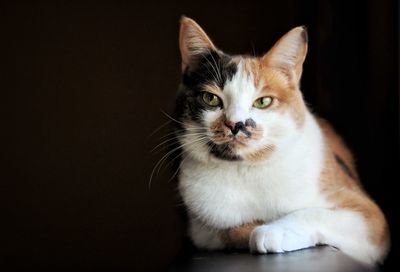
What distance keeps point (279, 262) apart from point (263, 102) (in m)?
0.39

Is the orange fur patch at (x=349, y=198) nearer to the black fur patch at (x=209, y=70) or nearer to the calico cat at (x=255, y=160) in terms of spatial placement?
the calico cat at (x=255, y=160)

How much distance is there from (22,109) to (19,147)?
0.15m

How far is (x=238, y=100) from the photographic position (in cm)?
121

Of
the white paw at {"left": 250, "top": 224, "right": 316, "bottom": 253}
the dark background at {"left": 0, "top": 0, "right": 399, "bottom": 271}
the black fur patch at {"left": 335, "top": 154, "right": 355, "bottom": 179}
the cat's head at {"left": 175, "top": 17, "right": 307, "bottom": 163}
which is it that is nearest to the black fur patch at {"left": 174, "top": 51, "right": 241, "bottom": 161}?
the cat's head at {"left": 175, "top": 17, "right": 307, "bottom": 163}

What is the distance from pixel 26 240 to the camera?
2100 millimetres

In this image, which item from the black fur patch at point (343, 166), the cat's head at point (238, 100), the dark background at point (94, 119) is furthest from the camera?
the dark background at point (94, 119)

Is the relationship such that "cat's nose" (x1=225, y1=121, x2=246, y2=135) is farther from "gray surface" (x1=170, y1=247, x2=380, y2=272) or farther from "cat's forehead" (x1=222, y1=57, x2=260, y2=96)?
"gray surface" (x1=170, y1=247, x2=380, y2=272)

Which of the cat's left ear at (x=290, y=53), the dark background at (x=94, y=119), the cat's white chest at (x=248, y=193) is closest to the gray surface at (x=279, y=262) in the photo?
the cat's white chest at (x=248, y=193)

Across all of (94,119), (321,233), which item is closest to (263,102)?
(321,233)

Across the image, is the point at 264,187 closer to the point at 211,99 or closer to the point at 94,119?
the point at 211,99

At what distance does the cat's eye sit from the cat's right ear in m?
0.19

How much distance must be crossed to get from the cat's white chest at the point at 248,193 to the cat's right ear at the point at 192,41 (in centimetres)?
28

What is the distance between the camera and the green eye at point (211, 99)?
126 cm

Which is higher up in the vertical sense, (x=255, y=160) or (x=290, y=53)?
(x=290, y=53)
